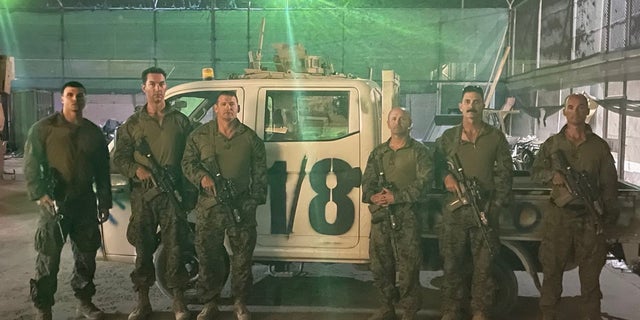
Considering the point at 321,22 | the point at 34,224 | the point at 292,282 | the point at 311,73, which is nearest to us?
the point at 311,73

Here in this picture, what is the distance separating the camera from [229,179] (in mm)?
4059

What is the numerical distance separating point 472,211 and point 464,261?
0.41 metres

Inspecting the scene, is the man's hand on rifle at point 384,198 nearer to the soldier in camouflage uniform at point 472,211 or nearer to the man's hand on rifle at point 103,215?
the soldier in camouflage uniform at point 472,211

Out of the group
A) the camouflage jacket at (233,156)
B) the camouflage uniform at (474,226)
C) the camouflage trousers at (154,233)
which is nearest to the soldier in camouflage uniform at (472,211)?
the camouflage uniform at (474,226)

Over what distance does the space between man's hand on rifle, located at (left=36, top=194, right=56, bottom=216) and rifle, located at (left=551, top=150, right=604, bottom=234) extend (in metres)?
3.60

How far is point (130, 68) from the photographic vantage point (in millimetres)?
18156

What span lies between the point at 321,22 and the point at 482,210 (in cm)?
1433

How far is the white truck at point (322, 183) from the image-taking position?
167 inches

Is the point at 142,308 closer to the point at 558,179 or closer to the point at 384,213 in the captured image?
the point at 384,213

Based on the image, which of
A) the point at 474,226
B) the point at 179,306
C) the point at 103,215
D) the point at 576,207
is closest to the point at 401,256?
the point at 474,226

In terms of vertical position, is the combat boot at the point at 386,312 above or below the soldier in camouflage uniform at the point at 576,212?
below

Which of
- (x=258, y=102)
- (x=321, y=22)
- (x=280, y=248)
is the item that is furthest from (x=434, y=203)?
(x=321, y=22)

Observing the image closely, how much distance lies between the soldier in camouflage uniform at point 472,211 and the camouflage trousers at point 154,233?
1943 mm

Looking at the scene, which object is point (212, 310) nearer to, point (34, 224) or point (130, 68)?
point (34, 224)
